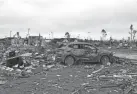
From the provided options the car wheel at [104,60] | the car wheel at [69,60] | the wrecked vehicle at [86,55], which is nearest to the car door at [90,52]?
the wrecked vehicle at [86,55]

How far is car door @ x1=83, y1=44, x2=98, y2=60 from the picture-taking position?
17828 mm

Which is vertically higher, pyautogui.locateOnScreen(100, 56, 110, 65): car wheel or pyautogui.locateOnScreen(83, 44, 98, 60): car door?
pyautogui.locateOnScreen(83, 44, 98, 60): car door

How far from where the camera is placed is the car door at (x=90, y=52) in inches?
702

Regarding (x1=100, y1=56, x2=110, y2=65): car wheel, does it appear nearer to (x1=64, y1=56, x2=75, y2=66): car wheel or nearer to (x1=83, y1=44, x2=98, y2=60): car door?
(x1=83, y1=44, x2=98, y2=60): car door

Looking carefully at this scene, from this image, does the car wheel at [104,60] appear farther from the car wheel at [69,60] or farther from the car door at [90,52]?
the car wheel at [69,60]

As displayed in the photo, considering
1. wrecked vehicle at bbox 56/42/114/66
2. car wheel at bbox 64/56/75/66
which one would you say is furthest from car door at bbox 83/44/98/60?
car wheel at bbox 64/56/75/66

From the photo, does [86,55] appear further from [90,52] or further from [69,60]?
[69,60]

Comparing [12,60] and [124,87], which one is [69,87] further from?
[12,60]

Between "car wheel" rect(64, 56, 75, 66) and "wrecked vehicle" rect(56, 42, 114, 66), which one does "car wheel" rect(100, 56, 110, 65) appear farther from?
"car wheel" rect(64, 56, 75, 66)

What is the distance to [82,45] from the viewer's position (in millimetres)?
18141

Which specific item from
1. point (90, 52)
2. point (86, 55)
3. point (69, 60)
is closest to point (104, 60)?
point (90, 52)

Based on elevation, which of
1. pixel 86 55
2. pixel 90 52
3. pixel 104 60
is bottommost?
pixel 104 60

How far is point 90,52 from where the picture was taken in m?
17.9

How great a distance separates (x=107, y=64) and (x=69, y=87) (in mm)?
8782
